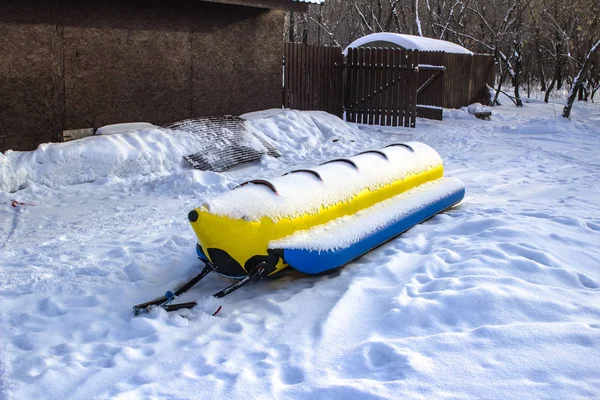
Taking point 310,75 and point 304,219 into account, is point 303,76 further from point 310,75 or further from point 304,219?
point 304,219

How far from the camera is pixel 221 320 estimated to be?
437 centimetres

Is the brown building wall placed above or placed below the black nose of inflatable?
above

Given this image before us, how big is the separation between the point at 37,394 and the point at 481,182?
A: 6920 mm

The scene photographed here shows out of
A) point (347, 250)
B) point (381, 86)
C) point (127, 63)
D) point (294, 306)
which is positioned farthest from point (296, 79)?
point (294, 306)

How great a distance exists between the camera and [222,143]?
33.5 ft

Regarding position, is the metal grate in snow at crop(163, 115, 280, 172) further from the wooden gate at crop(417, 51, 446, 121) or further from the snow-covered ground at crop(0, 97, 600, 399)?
the wooden gate at crop(417, 51, 446, 121)

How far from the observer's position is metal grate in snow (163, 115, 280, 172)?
959 cm

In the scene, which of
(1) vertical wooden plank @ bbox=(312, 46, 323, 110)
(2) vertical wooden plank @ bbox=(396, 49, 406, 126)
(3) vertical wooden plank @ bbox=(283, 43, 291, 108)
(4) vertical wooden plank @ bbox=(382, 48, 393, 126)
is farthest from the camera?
(4) vertical wooden plank @ bbox=(382, 48, 393, 126)

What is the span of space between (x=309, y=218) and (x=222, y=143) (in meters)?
5.38

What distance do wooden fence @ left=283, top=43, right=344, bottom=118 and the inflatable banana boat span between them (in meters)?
7.71

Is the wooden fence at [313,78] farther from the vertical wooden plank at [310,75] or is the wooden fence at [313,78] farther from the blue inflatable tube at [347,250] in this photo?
the blue inflatable tube at [347,250]

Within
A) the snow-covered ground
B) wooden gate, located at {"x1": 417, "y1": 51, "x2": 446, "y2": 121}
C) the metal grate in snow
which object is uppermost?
wooden gate, located at {"x1": 417, "y1": 51, "x2": 446, "y2": 121}

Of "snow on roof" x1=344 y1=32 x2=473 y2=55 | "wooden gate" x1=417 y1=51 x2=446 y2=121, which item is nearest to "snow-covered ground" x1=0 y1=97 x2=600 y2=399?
"wooden gate" x1=417 y1=51 x2=446 y2=121

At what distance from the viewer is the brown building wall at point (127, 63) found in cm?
869
